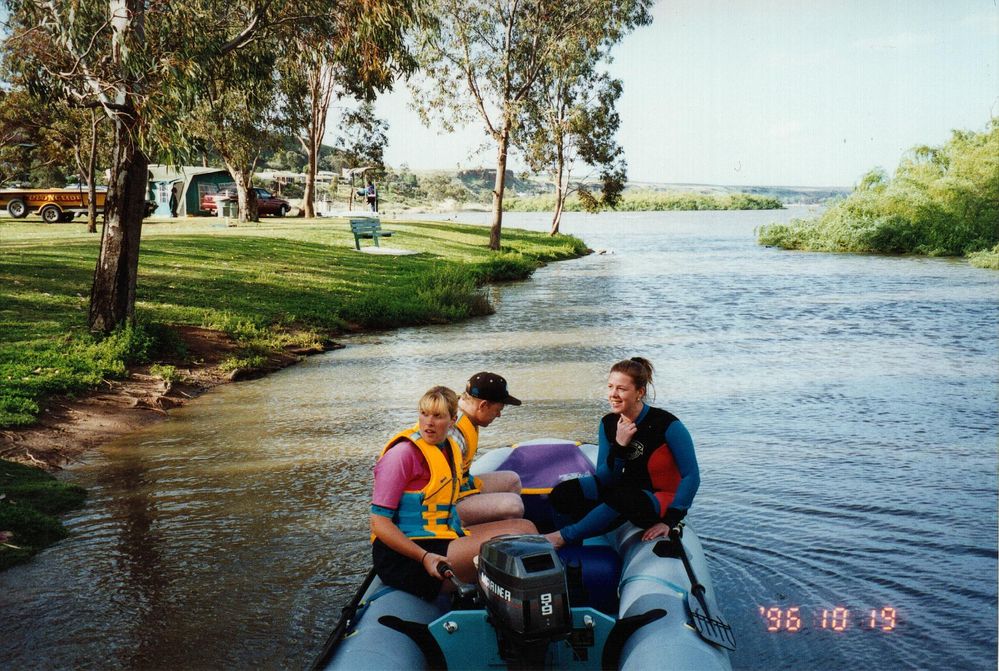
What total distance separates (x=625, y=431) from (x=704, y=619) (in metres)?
1.26

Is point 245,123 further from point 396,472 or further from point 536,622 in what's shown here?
point 536,622

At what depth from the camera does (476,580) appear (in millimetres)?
4082

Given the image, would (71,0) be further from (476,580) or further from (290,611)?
(476,580)

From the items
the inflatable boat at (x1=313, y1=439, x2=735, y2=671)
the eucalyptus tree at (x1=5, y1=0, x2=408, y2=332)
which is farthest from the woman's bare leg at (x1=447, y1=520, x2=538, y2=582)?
the eucalyptus tree at (x1=5, y1=0, x2=408, y2=332)

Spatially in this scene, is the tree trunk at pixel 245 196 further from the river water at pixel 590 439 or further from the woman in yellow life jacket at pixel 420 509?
the woman in yellow life jacket at pixel 420 509

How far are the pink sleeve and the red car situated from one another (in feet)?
121

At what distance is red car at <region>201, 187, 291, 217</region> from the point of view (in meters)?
40.2

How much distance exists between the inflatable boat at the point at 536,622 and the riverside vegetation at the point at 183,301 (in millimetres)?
3216

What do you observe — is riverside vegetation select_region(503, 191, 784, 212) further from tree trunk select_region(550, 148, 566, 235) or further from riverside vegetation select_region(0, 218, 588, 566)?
riverside vegetation select_region(0, 218, 588, 566)

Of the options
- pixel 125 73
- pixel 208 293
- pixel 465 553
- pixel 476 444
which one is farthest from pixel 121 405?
pixel 465 553

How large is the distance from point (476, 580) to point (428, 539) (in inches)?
10.9

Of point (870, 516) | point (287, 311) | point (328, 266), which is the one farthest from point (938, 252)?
point (870, 516)

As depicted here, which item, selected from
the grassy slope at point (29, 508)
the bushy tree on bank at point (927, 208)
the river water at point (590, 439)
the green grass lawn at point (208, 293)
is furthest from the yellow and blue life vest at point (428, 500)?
the bushy tree on bank at point (927, 208)

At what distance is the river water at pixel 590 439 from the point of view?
16.4 feet
